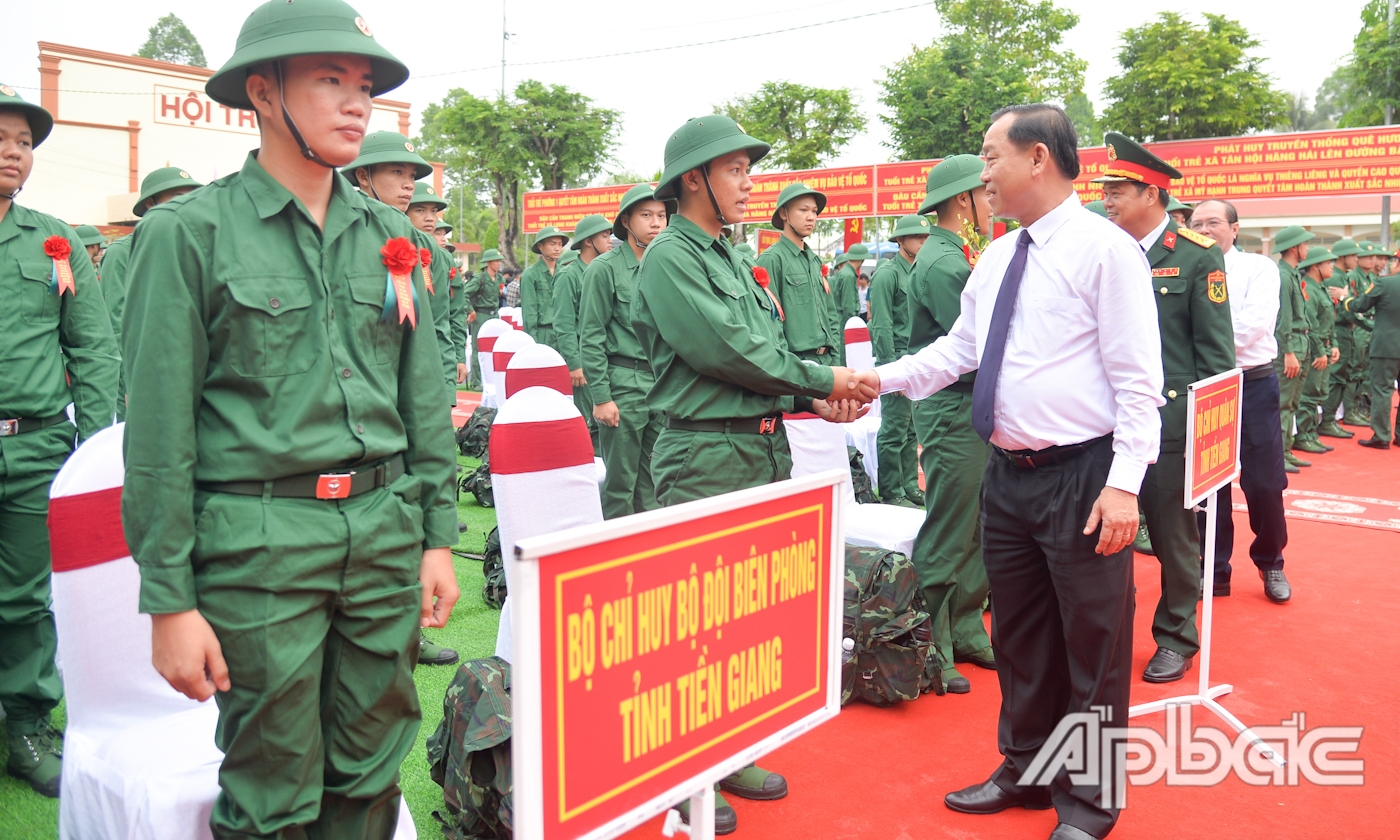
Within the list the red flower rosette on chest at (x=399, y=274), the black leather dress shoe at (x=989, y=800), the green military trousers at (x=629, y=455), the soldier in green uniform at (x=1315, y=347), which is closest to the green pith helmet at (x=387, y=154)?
the green military trousers at (x=629, y=455)

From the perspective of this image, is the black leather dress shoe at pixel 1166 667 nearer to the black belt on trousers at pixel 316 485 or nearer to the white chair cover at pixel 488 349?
the black belt on trousers at pixel 316 485

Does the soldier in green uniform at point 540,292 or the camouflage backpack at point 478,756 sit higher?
the soldier in green uniform at point 540,292

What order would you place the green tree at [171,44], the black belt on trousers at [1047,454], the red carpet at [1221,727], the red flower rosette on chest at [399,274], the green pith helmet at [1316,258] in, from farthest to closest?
the green tree at [171,44] < the green pith helmet at [1316,258] < the red carpet at [1221,727] < the black belt on trousers at [1047,454] < the red flower rosette on chest at [399,274]

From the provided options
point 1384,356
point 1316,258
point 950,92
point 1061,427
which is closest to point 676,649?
point 1061,427

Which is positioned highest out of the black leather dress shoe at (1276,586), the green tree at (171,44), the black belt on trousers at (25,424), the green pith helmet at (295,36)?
the green tree at (171,44)

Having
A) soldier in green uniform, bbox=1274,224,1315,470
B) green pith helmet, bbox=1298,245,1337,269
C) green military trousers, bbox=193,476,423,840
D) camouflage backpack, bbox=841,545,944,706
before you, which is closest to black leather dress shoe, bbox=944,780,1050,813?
camouflage backpack, bbox=841,545,944,706

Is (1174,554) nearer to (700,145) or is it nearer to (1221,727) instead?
(1221,727)

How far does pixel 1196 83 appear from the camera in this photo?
38.0m

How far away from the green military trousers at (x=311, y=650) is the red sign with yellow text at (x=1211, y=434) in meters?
2.83

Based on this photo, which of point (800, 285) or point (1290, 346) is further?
point (1290, 346)

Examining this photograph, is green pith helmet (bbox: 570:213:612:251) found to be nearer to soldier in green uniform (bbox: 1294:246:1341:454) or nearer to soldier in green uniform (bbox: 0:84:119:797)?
soldier in green uniform (bbox: 0:84:119:797)

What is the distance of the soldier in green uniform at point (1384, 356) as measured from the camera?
36.8ft

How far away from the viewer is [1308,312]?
10.8 meters

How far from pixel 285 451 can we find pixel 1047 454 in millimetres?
2188
